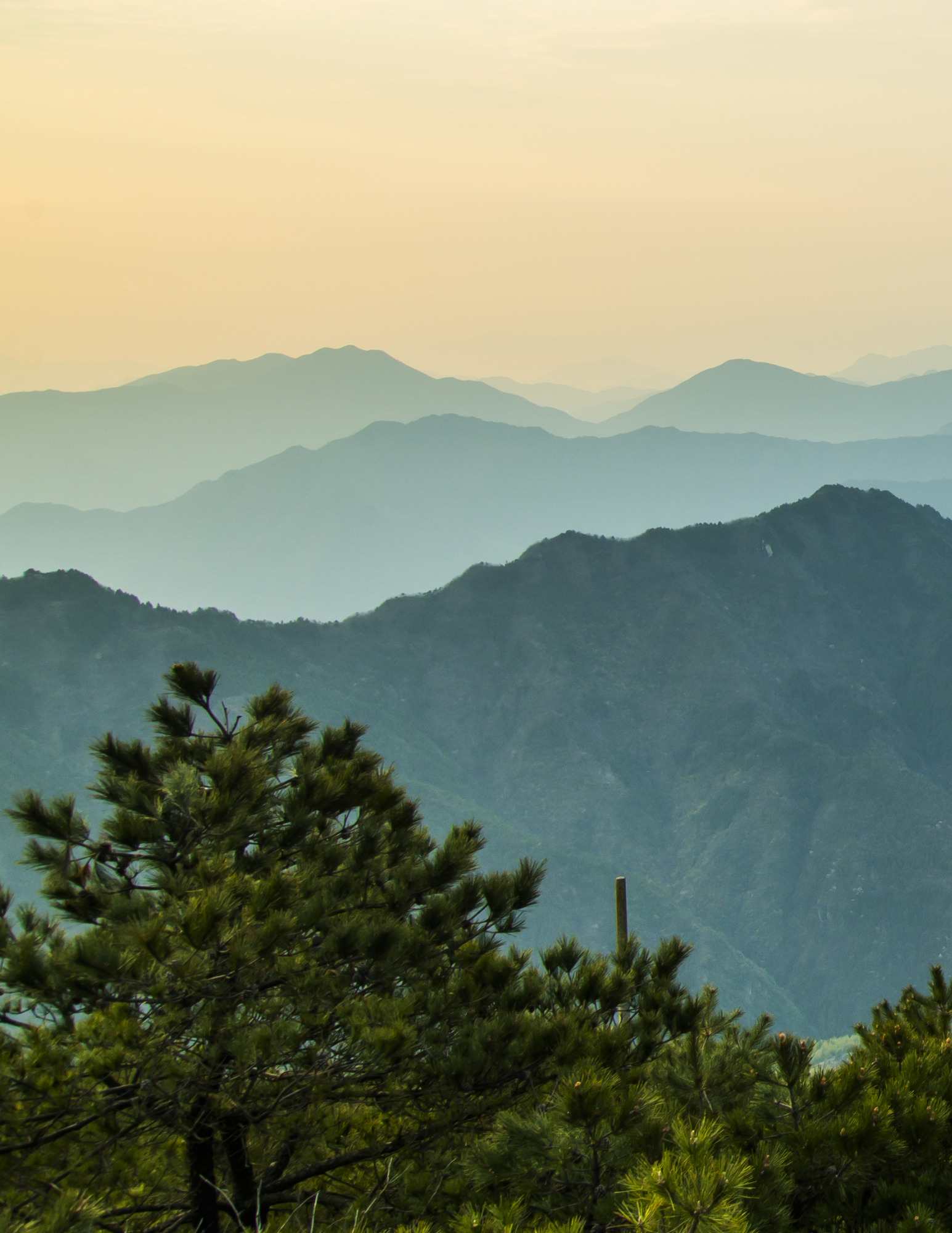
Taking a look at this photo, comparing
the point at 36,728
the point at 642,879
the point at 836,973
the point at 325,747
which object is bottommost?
the point at 836,973

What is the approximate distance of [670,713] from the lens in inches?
3994

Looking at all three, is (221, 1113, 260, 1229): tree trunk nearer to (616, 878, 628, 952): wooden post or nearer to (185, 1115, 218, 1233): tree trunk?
(185, 1115, 218, 1233): tree trunk

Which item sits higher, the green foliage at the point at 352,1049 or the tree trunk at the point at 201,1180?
the green foliage at the point at 352,1049

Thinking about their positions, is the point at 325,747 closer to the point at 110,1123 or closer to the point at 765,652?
the point at 110,1123

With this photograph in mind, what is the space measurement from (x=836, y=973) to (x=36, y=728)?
2282 inches

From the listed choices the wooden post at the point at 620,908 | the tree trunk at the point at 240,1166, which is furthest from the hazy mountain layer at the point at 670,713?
the tree trunk at the point at 240,1166

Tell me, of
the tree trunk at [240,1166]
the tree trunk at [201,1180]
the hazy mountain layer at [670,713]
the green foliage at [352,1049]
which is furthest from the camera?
the hazy mountain layer at [670,713]

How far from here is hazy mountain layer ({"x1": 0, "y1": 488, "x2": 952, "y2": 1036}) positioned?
281 ft

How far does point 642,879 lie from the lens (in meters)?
88.9

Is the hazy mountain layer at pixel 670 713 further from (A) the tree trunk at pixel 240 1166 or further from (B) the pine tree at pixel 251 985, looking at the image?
(A) the tree trunk at pixel 240 1166

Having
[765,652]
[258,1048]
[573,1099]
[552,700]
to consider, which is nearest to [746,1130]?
[573,1099]

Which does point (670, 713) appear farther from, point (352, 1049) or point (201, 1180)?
point (201, 1180)

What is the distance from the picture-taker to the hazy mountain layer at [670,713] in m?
85.7

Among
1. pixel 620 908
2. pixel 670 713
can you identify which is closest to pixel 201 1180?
pixel 620 908
